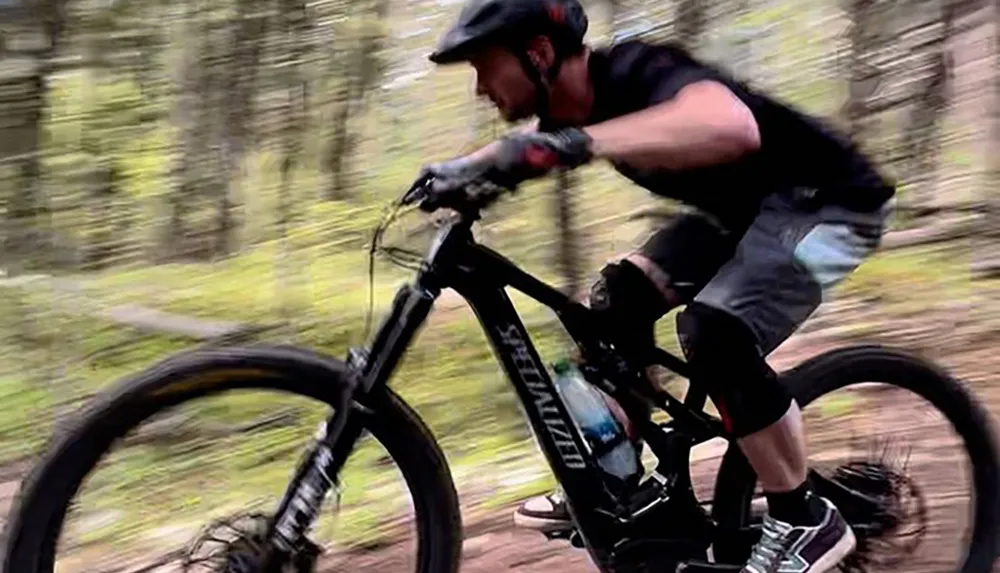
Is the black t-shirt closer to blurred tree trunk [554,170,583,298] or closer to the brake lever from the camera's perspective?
the brake lever

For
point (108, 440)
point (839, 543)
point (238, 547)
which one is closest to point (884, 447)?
point (839, 543)

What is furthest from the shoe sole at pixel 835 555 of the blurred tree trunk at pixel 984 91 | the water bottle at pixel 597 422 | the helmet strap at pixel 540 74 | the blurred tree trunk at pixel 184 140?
the blurred tree trunk at pixel 184 140

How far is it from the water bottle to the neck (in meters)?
0.66

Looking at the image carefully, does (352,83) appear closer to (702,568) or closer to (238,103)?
(238,103)

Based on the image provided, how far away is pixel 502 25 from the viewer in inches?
117

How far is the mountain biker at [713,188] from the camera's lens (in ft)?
9.62

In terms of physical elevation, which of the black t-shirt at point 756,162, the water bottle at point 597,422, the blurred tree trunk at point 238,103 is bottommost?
the water bottle at point 597,422

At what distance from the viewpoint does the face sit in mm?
3096

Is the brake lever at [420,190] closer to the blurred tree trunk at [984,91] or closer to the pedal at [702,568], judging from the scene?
the pedal at [702,568]

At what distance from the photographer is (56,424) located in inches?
241

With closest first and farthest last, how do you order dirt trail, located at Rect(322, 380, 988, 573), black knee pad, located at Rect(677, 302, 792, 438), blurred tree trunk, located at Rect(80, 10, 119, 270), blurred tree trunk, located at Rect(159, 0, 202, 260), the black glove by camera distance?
1. the black glove
2. black knee pad, located at Rect(677, 302, 792, 438)
3. dirt trail, located at Rect(322, 380, 988, 573)
4. blurred tree trunk, located at Rect(80, 10, 119, 270)
5. blurred tree trunk, located at Rect(159, 0, 202, 260)

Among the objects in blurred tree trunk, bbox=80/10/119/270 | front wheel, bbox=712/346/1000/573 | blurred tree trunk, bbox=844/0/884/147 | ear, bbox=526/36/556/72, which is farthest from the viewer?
blurred tree trunk, bbox=844/0/884/147

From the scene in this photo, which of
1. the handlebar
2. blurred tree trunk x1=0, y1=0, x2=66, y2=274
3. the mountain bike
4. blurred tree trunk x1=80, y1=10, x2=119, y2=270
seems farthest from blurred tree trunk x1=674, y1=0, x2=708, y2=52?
the handlebar

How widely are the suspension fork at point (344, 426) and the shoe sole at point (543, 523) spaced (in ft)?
2.45
